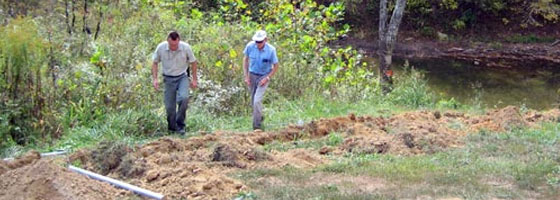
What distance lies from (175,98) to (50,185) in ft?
13.3

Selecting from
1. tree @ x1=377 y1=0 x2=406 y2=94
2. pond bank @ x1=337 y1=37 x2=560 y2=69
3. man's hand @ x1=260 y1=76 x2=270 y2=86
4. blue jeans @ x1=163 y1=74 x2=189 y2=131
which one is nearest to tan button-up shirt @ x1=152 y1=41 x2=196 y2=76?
blue jeans @ x1=163 y1=74 x2=189 y2=131

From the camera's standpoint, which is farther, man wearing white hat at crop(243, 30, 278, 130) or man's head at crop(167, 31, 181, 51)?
man wearing white hat at crop(243, 30, 278, 130)

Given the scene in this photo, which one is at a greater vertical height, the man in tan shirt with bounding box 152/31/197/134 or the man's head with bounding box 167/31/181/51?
the man's head with bounding box 167/31/181/51

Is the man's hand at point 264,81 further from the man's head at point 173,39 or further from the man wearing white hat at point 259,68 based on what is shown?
the man's head at point 173,39

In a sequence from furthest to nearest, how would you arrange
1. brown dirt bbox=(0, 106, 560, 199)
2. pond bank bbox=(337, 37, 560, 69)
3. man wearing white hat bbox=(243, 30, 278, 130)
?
pond bank bbox=(337, 37, 560, 69) → man wearing white hat bbox=(243, 30, 278, 130) → brown dirt bbox=(0, 106, 560, 199)

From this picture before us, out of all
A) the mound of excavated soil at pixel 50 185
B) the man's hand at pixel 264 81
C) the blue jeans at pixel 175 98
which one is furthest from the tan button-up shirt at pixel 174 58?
the mound of excavated soil at pixel 50 185

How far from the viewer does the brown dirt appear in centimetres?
784

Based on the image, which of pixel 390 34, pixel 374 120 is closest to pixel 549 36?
pixel 390 34

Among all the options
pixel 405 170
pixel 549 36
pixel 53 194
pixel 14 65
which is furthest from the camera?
pixel 549 36

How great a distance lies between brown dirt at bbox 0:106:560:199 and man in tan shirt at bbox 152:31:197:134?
A: 2.64 feet

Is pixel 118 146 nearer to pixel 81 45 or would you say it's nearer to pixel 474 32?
pixel 81 45

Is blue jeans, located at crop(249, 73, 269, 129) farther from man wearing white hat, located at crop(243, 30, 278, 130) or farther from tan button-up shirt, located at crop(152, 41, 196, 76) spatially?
tan button-up shirt, located at crop(152, 41, 196, 76)

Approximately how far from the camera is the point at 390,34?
17.3 metres

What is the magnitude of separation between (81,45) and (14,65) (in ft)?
10.4
